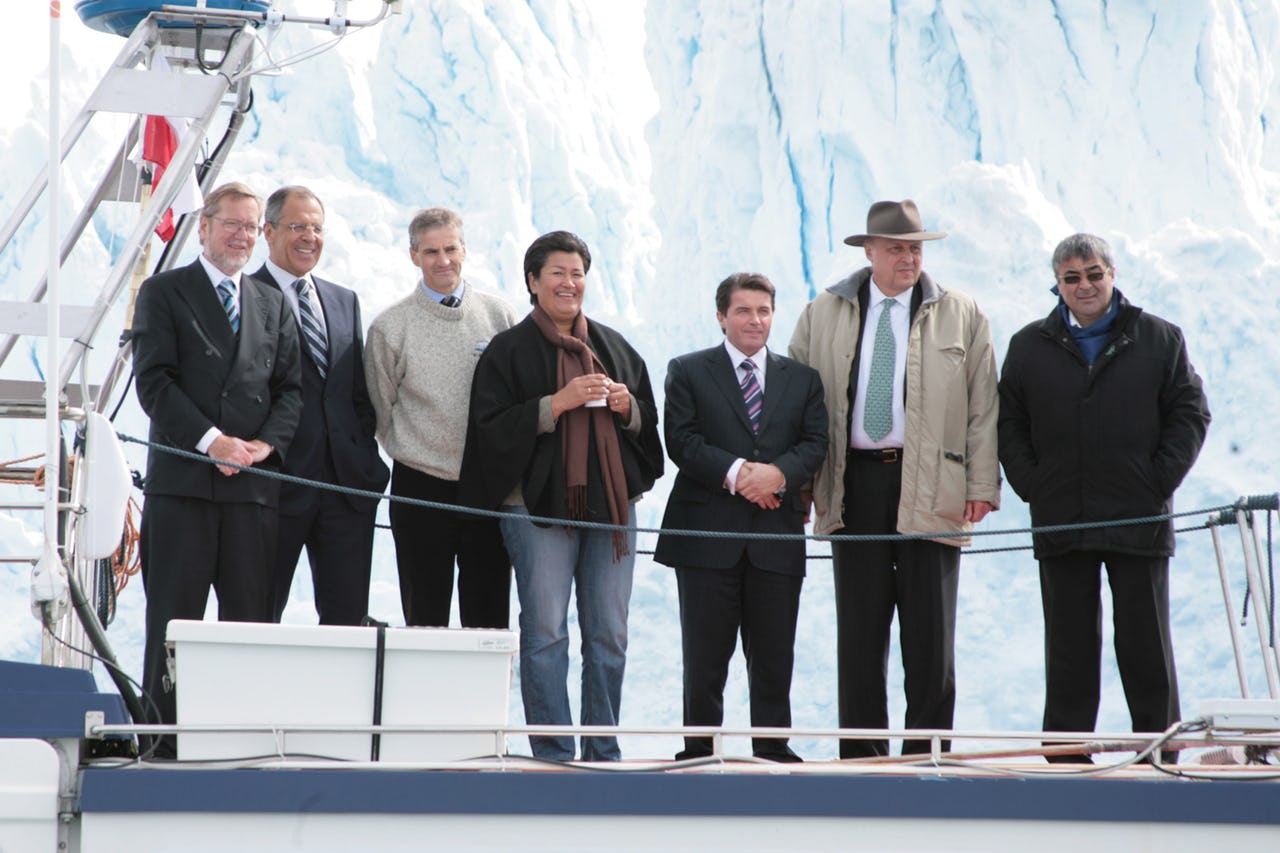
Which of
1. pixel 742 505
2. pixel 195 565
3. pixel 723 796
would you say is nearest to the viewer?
pixel 723 796

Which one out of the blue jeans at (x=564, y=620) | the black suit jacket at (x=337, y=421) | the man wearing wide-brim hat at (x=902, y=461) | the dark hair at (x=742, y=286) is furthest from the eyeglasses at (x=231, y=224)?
the man wearing wide-brim hat at (x=902, y=461)

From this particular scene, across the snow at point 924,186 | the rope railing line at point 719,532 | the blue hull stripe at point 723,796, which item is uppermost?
the snow at point 924,186

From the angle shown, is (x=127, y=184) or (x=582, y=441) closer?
(x=582, y=441)

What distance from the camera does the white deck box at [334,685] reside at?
3018 millimetres

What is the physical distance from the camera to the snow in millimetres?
14727

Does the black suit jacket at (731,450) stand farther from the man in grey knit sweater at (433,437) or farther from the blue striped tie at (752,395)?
the man in grey knit sweater at (433,437)

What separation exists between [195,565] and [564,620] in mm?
943

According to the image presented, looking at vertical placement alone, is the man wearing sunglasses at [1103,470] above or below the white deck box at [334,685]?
above

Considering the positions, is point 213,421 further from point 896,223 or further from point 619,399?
point 896,223

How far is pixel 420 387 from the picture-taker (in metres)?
4.15

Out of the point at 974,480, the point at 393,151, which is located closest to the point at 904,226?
the point at 974,480

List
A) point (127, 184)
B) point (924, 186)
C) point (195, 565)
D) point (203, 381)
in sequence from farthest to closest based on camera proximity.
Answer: point (924, 186), point (127, 184), point (203, 381), point (195, 565)

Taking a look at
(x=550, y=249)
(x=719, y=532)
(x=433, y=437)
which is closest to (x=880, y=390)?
(x=719, y=532)

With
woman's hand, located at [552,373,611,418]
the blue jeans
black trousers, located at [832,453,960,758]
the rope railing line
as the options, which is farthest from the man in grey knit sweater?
black trousers, located at [832,453,960,758]
